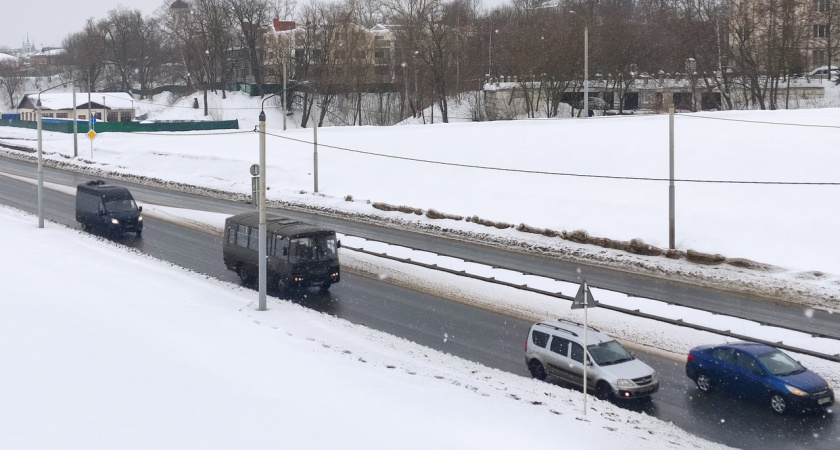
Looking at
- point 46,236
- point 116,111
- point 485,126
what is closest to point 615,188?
point 485,126

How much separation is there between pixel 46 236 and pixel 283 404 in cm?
2220

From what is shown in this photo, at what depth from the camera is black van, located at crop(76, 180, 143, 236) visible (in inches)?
1332

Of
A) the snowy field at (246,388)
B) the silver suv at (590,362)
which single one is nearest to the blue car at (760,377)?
the silver suv at (590,362)

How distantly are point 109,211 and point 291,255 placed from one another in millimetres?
13046

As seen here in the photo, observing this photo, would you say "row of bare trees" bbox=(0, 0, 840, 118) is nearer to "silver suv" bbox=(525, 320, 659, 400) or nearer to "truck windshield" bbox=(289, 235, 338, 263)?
"truck windshield" bbox=(289, 235, 338, 263)

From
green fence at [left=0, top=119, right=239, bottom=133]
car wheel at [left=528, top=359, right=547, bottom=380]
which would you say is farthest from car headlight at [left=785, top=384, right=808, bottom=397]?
green fence at [left=0, top=119, right=239, bottom=133]

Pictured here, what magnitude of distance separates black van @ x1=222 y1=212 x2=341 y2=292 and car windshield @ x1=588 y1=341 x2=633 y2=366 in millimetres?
10040

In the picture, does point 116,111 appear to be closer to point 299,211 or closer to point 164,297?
point 299,211

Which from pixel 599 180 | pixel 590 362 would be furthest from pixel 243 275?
pixel 599 180

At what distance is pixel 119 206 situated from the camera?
34312 millimetres

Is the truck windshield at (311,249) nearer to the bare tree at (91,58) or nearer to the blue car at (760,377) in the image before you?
the blue car at (760,377)

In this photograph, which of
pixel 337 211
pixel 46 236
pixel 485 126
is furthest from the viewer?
pixel 485 126

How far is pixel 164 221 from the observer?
38.2 meters

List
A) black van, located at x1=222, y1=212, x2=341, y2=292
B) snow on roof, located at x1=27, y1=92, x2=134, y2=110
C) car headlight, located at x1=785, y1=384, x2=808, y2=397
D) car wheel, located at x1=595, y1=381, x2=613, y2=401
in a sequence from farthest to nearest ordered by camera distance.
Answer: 1. snow on roof, located at x1=27, y1=92, x2=134, y2=110
2. black van, located at x1=222, y1=212, x2=341, y2=292
3. car wheel, located at x1=595, y1=381, x2=613, y2=401
4. car headlight, located at x1=785, y1=384, x2=808, y2=397
